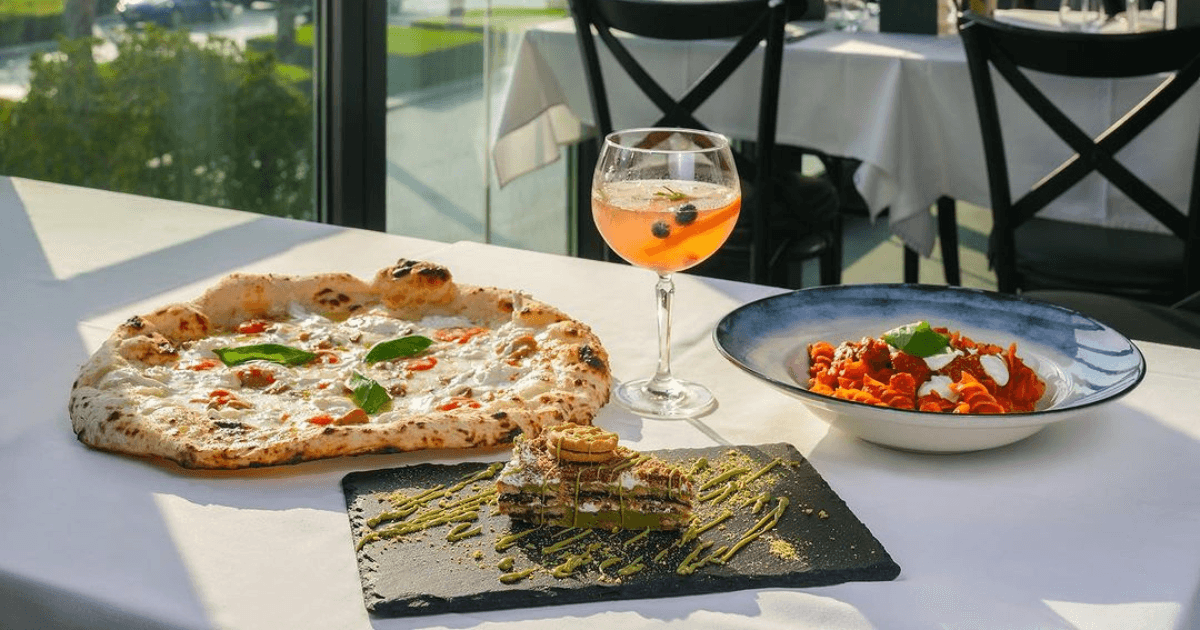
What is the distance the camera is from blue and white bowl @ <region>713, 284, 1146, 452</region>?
3.43 ft

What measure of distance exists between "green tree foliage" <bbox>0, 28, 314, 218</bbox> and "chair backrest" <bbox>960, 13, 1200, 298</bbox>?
5.42ft

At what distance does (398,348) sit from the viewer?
1.26m

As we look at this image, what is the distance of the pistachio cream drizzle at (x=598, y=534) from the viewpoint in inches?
35.4

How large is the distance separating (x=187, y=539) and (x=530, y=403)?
321mm

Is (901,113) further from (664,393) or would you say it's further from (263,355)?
(263,355)

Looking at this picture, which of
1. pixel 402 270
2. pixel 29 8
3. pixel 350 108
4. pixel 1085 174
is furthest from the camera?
pixel 350 108

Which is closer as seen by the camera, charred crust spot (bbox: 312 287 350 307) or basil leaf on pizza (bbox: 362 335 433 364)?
basil leaf on pizza (bbox: 362 335 433 364)

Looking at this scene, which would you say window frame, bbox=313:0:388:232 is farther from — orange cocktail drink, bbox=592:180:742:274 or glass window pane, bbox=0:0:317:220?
orange cocktail drink, bbox=592:180:742:274

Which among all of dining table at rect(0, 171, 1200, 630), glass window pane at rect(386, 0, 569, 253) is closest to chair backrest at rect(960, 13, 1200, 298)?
dining table at rect(0, 171, 1200, 630)

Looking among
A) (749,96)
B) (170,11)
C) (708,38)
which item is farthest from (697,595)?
(749,96)

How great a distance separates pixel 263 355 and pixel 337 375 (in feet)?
0.26

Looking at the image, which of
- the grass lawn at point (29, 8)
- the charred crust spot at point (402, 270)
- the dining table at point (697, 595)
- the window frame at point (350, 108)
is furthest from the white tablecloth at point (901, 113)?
the charred crust spot at point (402, 270)

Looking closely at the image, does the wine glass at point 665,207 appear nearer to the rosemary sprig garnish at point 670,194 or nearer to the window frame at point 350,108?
the rosemary sprig garnish at point 670,194

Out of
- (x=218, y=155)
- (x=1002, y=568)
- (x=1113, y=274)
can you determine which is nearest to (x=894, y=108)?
(x=1113, y=274)
